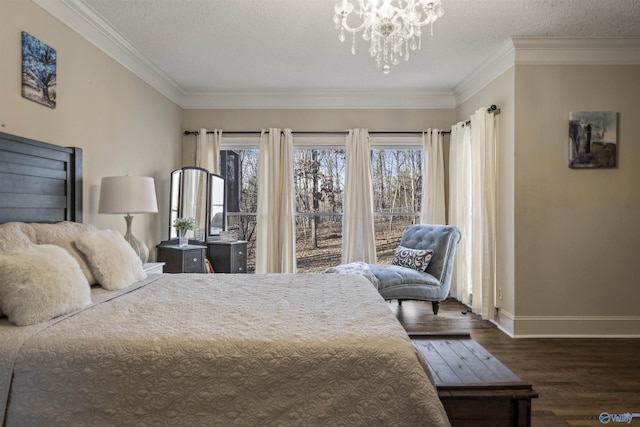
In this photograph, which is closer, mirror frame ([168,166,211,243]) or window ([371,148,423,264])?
mirror frame ([168,166,211,243])

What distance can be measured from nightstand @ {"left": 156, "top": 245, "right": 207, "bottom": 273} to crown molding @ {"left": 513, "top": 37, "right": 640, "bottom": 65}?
142 inches

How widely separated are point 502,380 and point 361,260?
321 cm

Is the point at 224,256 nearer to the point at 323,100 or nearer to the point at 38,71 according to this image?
the point at 323,100

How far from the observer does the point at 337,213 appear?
206 inches

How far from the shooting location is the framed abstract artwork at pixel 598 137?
341 cm

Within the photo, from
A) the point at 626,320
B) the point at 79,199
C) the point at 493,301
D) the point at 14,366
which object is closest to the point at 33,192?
the point at 79,199

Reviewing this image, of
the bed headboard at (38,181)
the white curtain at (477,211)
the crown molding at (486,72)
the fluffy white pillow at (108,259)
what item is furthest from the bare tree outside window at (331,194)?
the fluffy white pillow at (108,259)

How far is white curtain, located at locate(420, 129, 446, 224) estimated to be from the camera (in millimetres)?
4906

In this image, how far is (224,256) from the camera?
4.49m

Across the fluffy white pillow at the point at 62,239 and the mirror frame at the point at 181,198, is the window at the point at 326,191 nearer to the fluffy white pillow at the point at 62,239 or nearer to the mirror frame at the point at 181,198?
the mirror frame at the point at 181,198

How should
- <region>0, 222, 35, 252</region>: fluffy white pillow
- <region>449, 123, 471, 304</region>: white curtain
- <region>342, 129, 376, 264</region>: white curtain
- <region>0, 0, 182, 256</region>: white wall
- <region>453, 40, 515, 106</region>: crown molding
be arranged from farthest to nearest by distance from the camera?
<region>342, 129, 376, 264</region>: white curtain, <region>449, 123, 471, 304</region>: white curtain, <region>453, 40, 515, 106</region>: crown molding, <region>0, 0, 182, 256</region>: white wall, <region>0, 222, 35, 252</region>: fluffy white pillow

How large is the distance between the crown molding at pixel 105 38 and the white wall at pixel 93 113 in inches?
2.1

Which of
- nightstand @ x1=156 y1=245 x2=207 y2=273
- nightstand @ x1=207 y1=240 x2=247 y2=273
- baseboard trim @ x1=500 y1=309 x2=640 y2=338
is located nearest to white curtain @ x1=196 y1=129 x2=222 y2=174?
nightstand @ x1=207 y1=240 x2=247 y2=273

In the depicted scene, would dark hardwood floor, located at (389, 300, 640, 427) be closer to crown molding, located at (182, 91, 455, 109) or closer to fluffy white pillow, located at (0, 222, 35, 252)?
crown molding, located at (182, 91, 455, 109)
